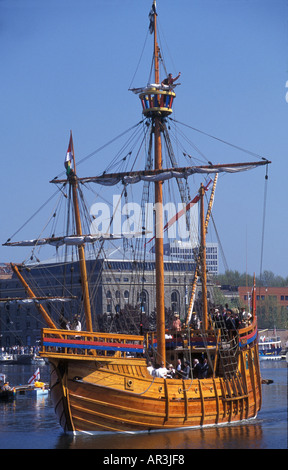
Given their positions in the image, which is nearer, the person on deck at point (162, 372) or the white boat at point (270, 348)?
the person on deck at point (162, 372)

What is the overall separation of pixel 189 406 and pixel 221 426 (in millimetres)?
2355

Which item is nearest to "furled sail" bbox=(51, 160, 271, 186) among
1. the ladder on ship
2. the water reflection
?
the ladder on ship

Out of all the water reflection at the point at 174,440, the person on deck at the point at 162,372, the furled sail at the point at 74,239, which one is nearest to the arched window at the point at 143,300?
the furled sail at the point at 74,239

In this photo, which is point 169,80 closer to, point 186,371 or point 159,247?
point 159,247

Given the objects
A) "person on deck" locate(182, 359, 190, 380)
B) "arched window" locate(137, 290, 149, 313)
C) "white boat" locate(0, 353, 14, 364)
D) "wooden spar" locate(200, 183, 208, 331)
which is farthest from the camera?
"white boat" locate(0, 353, 14, 364)

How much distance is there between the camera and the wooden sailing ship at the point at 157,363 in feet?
131

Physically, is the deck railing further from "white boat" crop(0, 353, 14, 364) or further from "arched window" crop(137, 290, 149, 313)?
"white boat" crop(0, 353, 14, 364)

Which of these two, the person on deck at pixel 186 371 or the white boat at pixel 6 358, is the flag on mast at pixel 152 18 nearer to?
the person on deck at pixel 186 371

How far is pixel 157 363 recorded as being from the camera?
1711 inches

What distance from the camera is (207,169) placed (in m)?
47.8

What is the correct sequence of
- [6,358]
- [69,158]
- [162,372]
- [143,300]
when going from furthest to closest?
[6,358] → [143,300] → [69,158] → [162,372]

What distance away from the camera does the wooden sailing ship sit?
39844mm

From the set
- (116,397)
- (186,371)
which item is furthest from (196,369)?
(116,397)

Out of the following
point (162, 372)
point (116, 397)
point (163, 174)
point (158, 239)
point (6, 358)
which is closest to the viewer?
point (116, 397)
